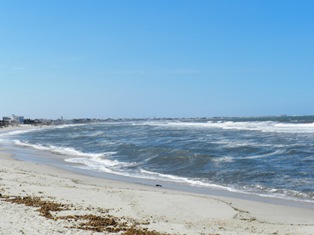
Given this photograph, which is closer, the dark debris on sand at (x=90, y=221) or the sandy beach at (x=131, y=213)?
the dark debris on sand at (x=90, y=221)

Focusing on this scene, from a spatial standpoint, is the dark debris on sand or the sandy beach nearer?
the dark debris on sand

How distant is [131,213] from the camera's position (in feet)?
32.8

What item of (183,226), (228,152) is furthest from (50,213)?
(228,152)

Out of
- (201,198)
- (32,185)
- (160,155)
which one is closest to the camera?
(201,198)

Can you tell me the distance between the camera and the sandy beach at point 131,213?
27.4 feet

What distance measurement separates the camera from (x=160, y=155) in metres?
26.5

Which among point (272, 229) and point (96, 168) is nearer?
point (272, 229)

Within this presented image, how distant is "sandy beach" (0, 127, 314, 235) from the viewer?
8.34m

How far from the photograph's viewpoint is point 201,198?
40.8 ft

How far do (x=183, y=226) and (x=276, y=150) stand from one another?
19759 millimetres

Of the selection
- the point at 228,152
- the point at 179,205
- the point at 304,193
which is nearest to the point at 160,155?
the point at 228,152

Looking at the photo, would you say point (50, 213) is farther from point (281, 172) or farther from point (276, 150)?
point (276, 150)

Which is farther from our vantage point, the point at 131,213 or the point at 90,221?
the point at 131,213

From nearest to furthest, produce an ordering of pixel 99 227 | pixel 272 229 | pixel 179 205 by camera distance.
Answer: pixel 99 227 < pixel 272 229 < pixel 179 205
